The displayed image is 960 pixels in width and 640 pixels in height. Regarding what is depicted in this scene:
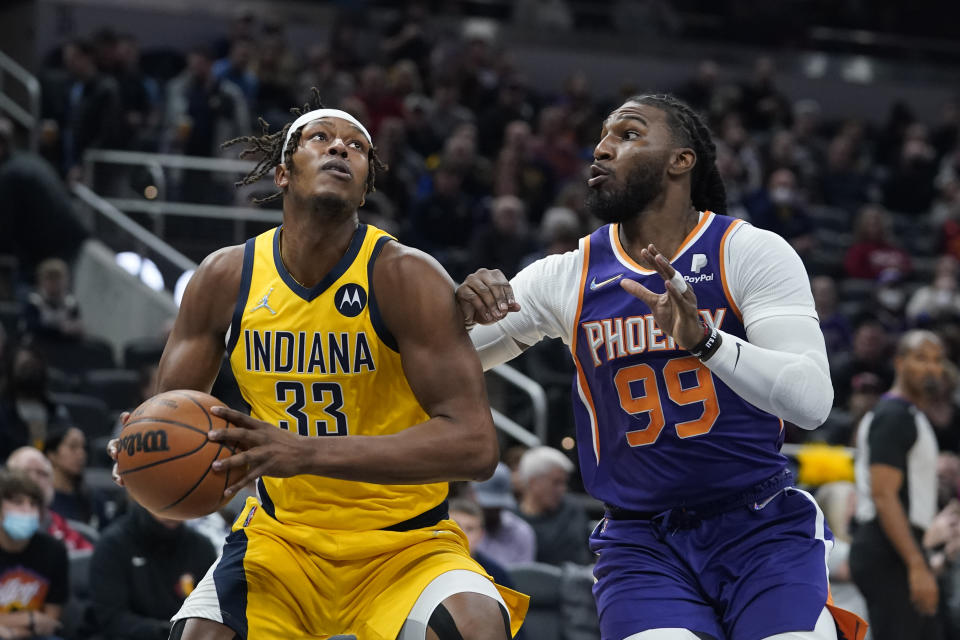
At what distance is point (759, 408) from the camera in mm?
4000

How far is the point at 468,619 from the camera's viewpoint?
3.85 metres

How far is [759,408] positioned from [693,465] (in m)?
0.25

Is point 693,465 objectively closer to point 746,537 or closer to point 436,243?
point 746,537

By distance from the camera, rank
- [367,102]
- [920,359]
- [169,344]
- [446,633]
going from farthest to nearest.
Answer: [367,102] < [920,359] < [169,344] < [446,633]

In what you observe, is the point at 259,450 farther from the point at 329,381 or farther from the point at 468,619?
the point at 468,619

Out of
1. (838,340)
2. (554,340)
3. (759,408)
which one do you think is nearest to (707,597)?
(759,408)

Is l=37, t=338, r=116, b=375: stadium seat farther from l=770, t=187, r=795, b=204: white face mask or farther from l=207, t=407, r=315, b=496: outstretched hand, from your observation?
l=207, t=407, r=315, b=496: outstretched hand

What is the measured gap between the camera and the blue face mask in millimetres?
6719

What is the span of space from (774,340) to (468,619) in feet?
3.80

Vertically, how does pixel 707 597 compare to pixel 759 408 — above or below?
below

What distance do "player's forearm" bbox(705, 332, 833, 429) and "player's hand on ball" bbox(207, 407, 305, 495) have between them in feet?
3.81

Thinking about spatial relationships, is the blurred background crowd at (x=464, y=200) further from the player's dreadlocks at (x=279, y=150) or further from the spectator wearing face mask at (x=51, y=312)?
the player's dreadlocks at (x=279, y=150)

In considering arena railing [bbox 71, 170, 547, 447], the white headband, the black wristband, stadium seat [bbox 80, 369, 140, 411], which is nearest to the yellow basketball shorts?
the black wristband

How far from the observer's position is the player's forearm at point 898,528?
266 inches
